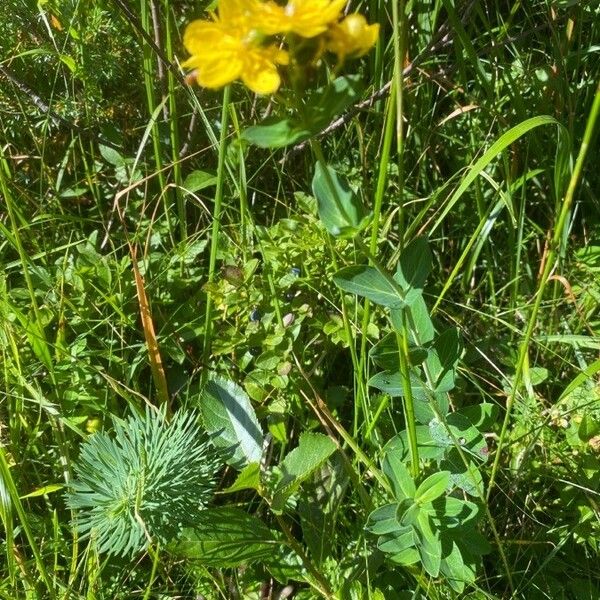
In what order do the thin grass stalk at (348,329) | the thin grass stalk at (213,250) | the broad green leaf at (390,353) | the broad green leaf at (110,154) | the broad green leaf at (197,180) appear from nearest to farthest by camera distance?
the thin grass stalk at (348,329) < the broad green leaf at (390,353) < the thin grass stalk at (213,250) < the broad green leaf at (197,180) < the broad green leaf at (110,154)

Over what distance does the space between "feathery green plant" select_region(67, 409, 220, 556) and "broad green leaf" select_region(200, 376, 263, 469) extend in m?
0.09

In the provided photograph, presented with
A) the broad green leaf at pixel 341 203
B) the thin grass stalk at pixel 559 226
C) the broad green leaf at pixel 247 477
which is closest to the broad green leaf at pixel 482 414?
the thin grass stalk at pixel 559 226

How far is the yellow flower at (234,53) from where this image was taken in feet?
2.64

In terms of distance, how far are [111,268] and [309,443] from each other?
61 centimetres

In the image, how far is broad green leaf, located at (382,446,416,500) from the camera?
4.06 ft

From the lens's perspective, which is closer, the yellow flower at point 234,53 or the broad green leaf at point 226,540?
the yellow flower at point 234,53

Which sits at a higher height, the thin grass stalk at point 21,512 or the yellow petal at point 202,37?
the yellow petal at point 202,37

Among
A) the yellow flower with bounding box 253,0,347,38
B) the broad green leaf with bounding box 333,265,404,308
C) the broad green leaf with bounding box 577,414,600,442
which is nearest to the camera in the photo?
the yellow flower with bounding box 253,0,347,38

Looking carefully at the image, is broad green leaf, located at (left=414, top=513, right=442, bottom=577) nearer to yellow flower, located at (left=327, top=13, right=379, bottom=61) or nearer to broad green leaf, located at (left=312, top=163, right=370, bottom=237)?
broad green leaf, located at (left=312, top=163, right=370, bottom=237)

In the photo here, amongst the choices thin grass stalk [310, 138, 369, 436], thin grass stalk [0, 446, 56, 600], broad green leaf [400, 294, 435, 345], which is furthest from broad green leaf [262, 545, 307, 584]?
broad green leaf [400, 294, 435, 345]

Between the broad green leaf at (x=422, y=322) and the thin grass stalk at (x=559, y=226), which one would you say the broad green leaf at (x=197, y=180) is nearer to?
the broad green leaf at (x=422, y=322)

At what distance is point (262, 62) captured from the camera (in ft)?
2.69

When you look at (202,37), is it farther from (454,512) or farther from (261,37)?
(454,512)

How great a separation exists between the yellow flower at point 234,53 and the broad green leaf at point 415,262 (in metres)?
0.38
